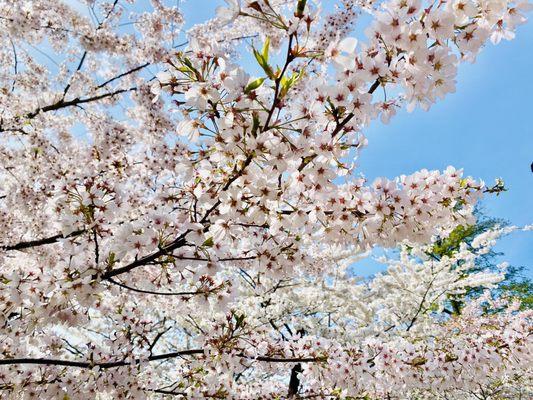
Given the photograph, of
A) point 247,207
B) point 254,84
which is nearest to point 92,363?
point 247,207

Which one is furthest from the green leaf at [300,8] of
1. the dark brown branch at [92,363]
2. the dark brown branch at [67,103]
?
the dark brown branch at [67,103]

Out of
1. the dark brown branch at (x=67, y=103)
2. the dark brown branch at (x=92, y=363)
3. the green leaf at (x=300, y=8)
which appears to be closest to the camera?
the green leaf at (x=300, y=8)

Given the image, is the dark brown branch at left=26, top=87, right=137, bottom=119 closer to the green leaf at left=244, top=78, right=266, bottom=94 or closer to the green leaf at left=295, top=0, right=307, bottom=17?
the green leaf at left=244, top=78, right=266, bottom=94

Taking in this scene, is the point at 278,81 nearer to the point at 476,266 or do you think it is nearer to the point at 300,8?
the point at 300,8

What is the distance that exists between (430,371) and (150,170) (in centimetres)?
522

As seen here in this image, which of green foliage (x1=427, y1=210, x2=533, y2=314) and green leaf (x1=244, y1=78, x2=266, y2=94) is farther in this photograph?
green foliage (x1=427, y1=210, x2=533, y2=314)

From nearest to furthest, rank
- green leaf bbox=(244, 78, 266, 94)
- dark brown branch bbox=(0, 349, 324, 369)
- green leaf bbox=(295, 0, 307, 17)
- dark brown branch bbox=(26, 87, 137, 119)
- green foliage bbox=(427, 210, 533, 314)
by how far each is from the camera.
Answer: green leaf bbox=(295, 0, 307, 17), green leaf bbox=(244, 78, 266, 94), dark brown branch bbox=(0, 349, 324, 369), dark brown branch bbox=(26, 87, 137, 119), green foliage bbox=(427, 210, 533, 314)

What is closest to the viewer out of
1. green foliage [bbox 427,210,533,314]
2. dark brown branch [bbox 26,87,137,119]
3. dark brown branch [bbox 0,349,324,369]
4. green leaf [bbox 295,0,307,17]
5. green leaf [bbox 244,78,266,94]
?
green leaf [bbox 295,0,307,17]

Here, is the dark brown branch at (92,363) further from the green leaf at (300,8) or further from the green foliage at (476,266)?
the green foliage at (476,266)

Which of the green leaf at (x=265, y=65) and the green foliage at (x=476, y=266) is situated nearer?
the green leaf at (x=265, y=65)

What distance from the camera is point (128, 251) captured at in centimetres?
264

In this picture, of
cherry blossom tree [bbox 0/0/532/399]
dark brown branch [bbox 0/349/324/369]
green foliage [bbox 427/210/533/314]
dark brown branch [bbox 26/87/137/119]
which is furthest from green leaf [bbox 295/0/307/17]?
green foliage [bbox 427/210/533/314]

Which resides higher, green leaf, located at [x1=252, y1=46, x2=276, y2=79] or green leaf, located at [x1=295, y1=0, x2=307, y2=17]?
green leaf, located at [x1=295, y1=0, x2=307, y2=17]

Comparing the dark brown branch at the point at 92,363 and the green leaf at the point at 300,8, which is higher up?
the green leaf at the point at 300,8
